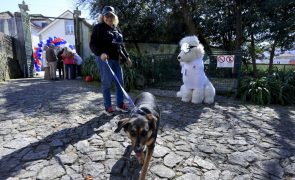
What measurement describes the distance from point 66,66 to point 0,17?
30.8 ft

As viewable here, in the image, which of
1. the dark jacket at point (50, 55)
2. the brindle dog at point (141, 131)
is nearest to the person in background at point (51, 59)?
the dark jacket at point (50, 55)

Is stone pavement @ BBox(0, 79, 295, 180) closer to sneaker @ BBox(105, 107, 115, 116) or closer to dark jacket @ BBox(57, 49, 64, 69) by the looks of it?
sneaker @ BBox(105, 107, 115, 116)

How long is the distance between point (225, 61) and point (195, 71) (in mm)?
1689

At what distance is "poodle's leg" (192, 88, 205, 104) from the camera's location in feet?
20.6

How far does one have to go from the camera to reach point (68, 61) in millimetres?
11445

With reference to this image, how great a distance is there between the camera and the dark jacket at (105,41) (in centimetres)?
436

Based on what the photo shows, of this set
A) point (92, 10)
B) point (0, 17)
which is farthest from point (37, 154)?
point (0, 17)

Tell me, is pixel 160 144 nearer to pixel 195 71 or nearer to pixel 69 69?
pixel 195 71

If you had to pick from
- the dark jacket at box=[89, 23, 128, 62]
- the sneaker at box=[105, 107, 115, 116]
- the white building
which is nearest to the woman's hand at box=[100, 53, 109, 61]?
the dark jacket at box=[89, 23, 128, 62]

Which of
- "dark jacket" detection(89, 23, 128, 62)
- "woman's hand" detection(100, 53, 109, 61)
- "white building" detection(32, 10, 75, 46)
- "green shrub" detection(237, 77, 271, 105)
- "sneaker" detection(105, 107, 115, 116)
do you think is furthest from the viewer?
"white building" detection(32, 10, 75, 46)

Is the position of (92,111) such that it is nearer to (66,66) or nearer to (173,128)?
(173,128)

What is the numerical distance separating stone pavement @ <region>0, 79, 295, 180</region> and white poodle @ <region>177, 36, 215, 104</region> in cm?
50

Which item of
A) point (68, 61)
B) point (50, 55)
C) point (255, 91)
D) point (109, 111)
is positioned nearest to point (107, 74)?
point (109, 111)

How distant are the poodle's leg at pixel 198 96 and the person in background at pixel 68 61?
23.6 ft
